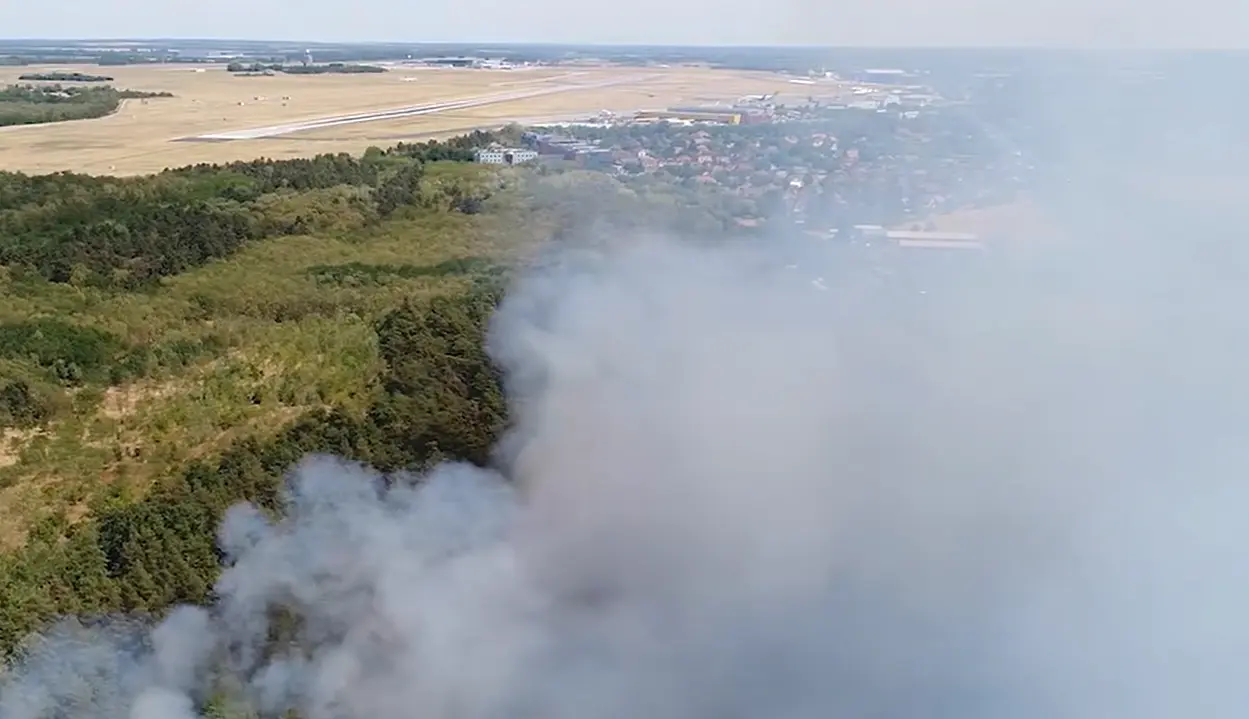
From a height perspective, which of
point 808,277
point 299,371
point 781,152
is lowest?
point 299,371

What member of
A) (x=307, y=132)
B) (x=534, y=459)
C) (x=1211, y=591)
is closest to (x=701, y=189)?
(x=534, y=459)

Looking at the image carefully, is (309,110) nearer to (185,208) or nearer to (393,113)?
(393,113)

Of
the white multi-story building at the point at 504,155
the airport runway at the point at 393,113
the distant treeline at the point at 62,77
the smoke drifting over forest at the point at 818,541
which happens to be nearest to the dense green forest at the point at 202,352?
the smoke drifting over forest at the point at 818,541

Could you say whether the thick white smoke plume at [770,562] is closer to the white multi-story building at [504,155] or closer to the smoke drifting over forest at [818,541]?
the smoke drifting over forest at [818,541]

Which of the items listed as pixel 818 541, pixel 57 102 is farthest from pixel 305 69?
pixel 818 541

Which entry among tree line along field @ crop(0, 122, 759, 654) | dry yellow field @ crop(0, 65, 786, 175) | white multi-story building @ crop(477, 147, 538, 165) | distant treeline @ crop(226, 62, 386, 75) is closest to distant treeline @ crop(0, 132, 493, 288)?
tree line along field @ crop(0, 122, 759, 654)

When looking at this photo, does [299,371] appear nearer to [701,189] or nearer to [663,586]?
[701,189]
